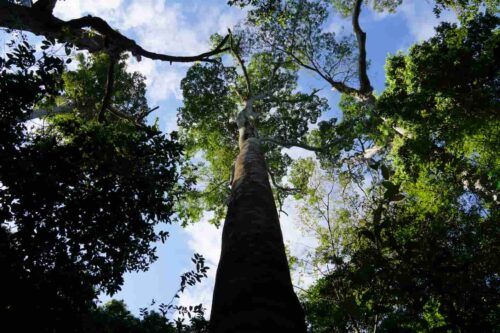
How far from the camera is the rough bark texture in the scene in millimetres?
2082

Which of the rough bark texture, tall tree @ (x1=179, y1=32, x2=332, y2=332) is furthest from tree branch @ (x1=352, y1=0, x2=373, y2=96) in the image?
the rough bark texture

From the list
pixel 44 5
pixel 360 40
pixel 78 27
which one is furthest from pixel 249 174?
pixel 360 40

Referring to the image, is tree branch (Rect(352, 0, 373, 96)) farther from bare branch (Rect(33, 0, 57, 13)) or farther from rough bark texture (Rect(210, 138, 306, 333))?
rough bark texture (Rect(210, 138, 306, 333))

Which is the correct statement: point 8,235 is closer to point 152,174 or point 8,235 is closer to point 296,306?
point 152,174

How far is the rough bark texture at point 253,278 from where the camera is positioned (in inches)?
82.0

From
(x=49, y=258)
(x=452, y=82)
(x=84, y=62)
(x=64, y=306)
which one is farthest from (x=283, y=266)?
(x=84, y=62)

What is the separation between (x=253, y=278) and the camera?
2520 millimetres

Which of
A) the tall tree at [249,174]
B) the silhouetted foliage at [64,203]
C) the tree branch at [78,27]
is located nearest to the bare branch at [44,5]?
the tree branch at [78,27]

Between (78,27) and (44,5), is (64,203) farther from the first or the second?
(44,5)

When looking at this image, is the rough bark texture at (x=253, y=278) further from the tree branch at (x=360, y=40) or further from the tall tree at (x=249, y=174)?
the tree branch at (x=360, y=40)

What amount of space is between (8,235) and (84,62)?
626 inches

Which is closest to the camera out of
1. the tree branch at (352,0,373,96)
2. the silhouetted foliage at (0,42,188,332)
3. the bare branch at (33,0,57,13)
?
the silhouetted foliage at (0,42,188,332)

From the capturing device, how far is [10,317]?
357cm

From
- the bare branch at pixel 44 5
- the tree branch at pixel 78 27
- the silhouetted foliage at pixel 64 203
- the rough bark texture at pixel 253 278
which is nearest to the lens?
the rough bark texture at pixel 253 278
